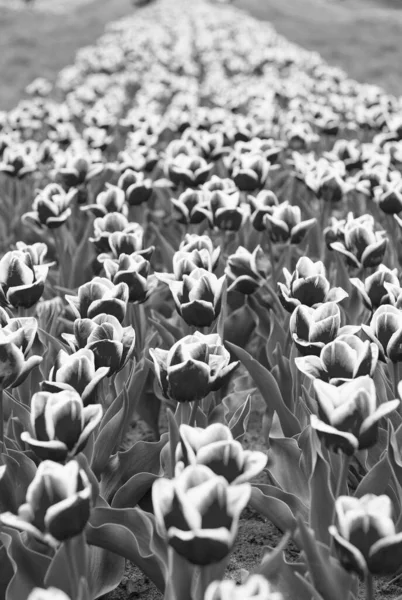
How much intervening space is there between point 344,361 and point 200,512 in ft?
2.06

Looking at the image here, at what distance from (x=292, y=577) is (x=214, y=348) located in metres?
0.58

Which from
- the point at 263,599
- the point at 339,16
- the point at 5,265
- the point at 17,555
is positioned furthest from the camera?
the point at 339,16

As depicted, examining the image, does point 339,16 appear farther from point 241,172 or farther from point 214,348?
point 214,348

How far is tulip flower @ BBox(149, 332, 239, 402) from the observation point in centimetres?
176

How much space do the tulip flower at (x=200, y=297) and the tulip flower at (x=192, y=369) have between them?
0.36 metres

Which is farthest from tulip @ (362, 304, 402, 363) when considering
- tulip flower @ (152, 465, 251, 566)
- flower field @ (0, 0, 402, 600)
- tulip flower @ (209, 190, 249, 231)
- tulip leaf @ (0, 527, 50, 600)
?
tulip flower @ (209, 190, 249, 231)

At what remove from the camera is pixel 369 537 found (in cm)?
131

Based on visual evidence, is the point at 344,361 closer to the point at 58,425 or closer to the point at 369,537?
the point at 369,537

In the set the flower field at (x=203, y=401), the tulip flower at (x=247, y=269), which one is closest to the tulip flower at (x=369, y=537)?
the flower field at (x=203, y=401)

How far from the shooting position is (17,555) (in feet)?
5.63

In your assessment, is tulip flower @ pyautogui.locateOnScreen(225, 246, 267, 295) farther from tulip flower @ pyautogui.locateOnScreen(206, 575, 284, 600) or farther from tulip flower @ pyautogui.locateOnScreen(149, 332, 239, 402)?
tulip flower @ pyautogui.locateOnScreen(206, 575, 284, 600)

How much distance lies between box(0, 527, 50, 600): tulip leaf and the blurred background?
10.3 meters

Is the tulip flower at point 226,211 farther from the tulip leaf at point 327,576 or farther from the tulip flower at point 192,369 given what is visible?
the tulip leaf at point 327,576

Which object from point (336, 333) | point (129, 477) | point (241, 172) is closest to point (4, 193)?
point (241, 172)
